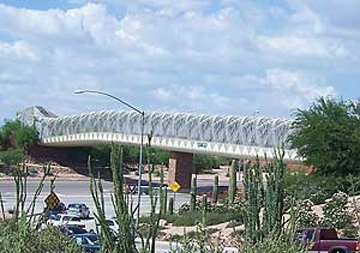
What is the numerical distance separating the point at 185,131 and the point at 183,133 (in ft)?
1.01

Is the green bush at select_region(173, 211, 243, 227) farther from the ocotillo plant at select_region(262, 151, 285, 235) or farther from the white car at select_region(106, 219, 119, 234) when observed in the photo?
the ocotillo plant at select_region(262, 151, 285, 235)

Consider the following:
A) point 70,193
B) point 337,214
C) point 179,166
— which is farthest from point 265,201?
point 179,166

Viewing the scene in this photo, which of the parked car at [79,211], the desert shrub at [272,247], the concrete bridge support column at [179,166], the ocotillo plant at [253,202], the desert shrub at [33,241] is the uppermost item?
the concrete bridge support column at [179,166]

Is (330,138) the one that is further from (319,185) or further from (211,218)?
(211,218)

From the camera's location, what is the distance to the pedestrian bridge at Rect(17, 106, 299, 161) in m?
89.8

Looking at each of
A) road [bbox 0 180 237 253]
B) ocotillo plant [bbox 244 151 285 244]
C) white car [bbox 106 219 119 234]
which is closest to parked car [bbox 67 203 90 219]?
road [bbox 0 180 237 253]

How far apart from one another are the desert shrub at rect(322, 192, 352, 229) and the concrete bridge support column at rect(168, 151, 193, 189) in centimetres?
4960

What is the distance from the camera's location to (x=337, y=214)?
172 feet

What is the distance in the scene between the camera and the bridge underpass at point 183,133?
3548 inches

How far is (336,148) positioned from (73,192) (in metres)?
42.3

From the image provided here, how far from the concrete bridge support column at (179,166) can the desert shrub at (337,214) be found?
49.6 metres

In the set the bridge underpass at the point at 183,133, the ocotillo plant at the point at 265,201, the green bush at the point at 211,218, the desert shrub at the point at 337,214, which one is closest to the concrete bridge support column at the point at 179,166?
the bridge underpass at the point at 183,133

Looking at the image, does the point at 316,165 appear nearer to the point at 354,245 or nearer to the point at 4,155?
the point at 354,245

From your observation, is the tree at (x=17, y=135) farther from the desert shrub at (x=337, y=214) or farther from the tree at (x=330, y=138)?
the desert shrub at (x=337, y=214)
